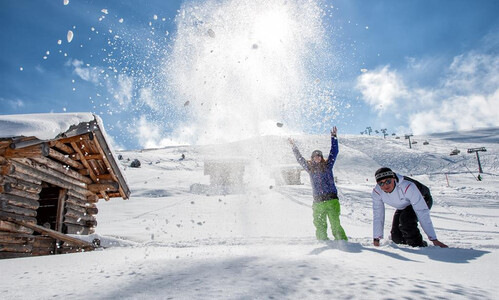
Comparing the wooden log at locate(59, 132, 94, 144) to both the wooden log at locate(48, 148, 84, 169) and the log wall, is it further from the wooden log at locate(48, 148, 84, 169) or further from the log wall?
the log wall

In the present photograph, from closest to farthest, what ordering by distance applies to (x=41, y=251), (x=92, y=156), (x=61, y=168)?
(x=41, y=251), (x=61, y=168), (x=92, y=156)

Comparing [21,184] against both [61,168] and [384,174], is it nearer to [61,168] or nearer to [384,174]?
[61,168]

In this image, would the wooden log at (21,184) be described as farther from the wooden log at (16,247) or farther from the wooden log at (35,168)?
the wooden log at (16,247)

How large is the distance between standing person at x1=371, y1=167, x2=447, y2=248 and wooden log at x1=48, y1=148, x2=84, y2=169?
7244 mm

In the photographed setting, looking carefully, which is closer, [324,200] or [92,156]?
[324,200]

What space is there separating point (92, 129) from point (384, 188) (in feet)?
21.2

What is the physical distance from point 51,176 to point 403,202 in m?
7.82

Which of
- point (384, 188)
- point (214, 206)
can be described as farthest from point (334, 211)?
point (214, 206)

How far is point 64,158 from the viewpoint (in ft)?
25.1

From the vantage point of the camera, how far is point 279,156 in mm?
69000

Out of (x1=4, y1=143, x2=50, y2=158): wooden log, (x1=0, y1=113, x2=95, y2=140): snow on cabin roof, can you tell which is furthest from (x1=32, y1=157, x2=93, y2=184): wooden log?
(x1=0, y1=113, x2=95, y2=140): snow on cabin roof

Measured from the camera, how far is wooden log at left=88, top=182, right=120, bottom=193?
882cm

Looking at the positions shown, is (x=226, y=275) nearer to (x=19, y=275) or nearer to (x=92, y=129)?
(x=19, y=275)

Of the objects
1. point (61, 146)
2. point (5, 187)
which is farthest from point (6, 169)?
point (61, 146)
